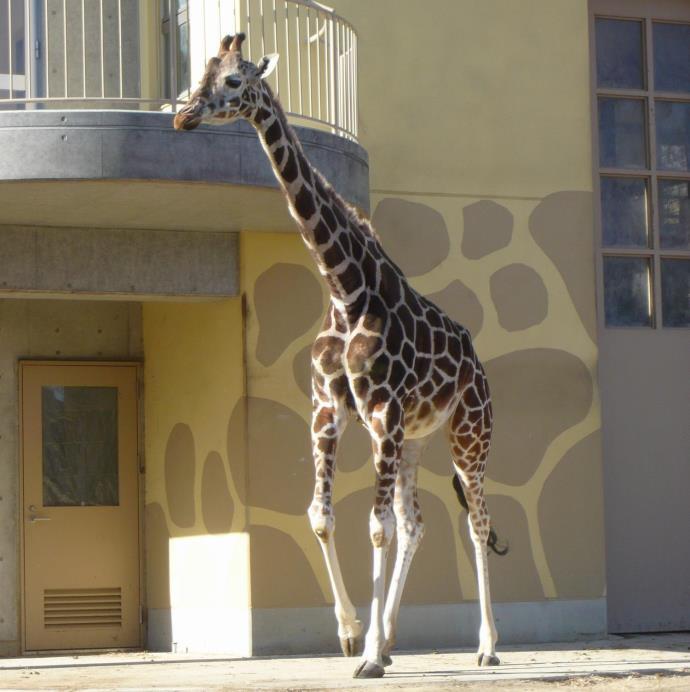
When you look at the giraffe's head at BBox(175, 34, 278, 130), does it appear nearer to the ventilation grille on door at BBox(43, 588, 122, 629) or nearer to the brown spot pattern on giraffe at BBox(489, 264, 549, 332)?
the brown spot pattern on giraffe at BBox(489, 264, 549, 332)

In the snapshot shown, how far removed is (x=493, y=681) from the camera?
857 cm

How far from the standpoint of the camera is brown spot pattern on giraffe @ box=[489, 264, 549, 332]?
471 inches

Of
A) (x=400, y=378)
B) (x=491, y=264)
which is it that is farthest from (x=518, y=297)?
(x=400, y=378)

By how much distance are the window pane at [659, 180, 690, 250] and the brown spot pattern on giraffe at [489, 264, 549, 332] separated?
5.08 feet

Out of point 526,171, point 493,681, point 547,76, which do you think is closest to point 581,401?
point 526,171

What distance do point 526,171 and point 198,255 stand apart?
2.91 metres

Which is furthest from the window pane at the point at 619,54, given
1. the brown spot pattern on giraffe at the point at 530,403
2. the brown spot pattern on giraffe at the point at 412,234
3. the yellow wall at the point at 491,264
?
the brown spot pattern on giraffe at the point at 530,403

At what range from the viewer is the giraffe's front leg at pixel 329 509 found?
28.5ft

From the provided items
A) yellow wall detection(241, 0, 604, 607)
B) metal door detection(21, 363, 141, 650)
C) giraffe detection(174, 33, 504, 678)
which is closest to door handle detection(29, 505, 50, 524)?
metal door detection(21, 363, 141, 650)

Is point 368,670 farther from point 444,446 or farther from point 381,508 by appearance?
point 444,446

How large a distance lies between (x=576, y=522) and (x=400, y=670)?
297 cm

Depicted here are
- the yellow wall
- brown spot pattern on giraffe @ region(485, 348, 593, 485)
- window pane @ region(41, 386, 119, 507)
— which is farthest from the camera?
window pane @ region(41, 386, 119, 507)

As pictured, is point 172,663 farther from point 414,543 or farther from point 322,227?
point 322,227

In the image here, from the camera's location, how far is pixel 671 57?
42.9ft
